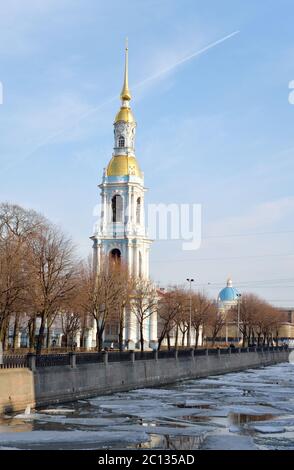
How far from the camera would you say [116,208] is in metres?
119

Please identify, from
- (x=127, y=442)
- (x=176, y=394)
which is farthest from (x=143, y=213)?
(x=127, y=442)

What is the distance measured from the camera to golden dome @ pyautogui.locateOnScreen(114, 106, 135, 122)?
119 metres

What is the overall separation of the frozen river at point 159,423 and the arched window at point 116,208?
64.9 m

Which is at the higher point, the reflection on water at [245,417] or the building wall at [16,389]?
the building wall at [16,389]

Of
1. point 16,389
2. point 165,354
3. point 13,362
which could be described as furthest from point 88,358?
point 165,354

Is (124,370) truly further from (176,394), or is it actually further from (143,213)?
(143,213)

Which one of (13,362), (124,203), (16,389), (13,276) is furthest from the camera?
(124,203)

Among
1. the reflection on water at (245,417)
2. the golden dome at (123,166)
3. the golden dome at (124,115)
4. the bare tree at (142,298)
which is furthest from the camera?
the golden dome at (124,115)

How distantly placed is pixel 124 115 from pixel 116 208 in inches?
582

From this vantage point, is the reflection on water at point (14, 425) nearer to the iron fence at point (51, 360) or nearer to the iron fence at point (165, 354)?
the iron fence at point (51, 360)

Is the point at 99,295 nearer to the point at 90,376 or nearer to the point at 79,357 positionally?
the point at 90,376

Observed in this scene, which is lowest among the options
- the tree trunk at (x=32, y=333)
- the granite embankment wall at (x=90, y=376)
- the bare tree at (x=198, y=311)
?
the granite embankment wall at (x=90, y=376)

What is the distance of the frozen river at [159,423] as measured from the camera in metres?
29.9

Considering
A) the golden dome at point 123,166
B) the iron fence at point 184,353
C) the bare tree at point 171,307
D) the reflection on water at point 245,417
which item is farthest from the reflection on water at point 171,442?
the golden dome at point 123,166
